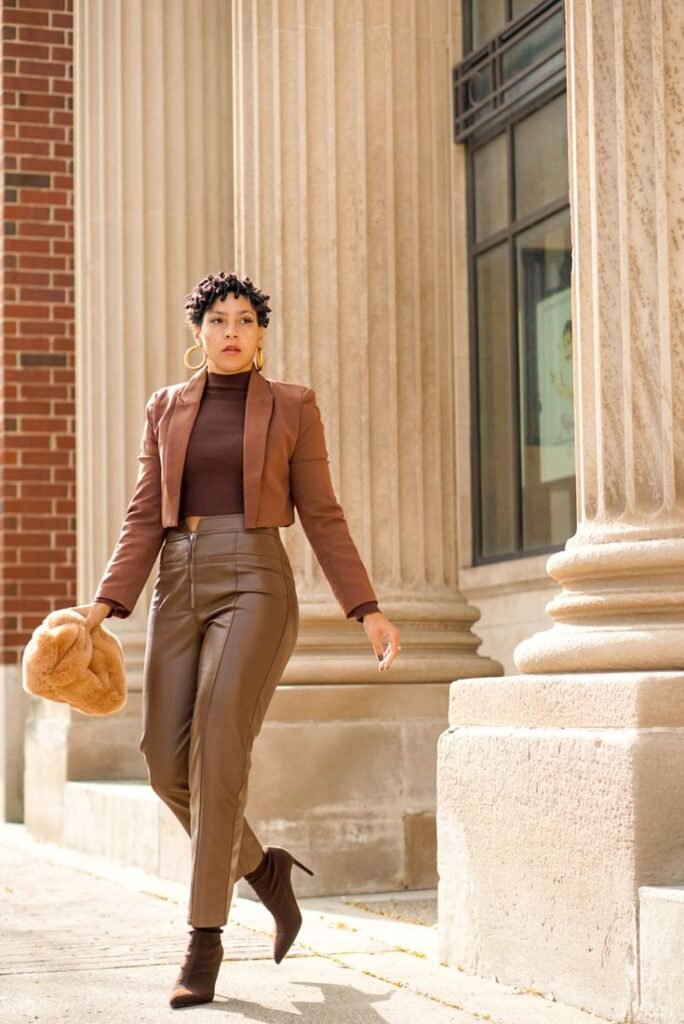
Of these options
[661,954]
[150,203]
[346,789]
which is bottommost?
[661,954]

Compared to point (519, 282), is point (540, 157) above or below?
above

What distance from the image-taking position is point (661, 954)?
4621 millimetres

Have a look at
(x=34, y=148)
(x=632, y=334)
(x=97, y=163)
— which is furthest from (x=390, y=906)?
(x=34, y=148)

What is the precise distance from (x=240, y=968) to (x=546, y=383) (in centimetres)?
509

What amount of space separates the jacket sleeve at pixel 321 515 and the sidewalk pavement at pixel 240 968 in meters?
1.15

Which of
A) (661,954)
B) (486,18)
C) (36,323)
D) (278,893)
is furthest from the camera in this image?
(36,323)

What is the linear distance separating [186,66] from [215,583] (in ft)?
18.8

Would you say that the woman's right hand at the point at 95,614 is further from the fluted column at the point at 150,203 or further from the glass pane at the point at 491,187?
the glass pane at the point at 491,187

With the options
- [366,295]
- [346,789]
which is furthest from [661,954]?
[366,295]

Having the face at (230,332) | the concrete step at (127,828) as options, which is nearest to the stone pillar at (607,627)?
the face at (230,332)

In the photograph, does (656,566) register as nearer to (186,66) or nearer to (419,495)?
(419,495)

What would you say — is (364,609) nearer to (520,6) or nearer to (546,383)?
(546,383)

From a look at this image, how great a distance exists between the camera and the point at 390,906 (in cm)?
739

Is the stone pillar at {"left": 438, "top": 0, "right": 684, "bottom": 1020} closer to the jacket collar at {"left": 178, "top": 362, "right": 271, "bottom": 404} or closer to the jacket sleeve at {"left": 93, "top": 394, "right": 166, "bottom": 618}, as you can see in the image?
the jacket collar at {"left": 178, "top": 362, "right": 271, "bottom": 404}
